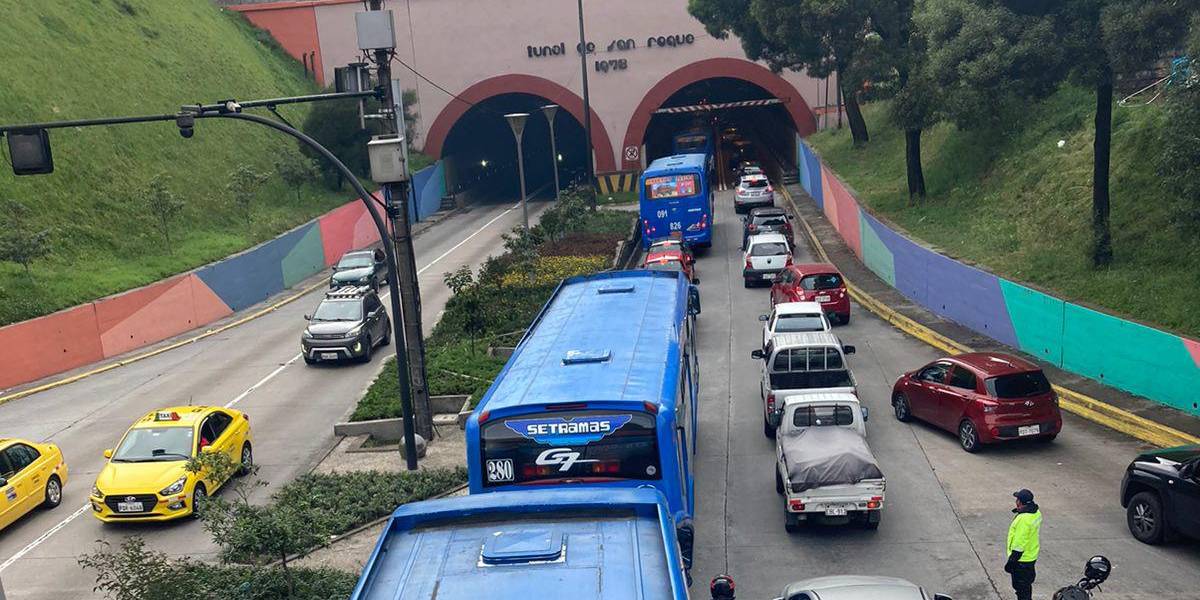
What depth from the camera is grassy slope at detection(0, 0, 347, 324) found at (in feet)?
112

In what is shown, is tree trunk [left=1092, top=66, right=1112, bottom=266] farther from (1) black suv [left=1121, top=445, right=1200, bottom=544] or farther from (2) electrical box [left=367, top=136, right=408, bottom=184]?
(2) electrical box [left=367, top=136, right=408, bottom=184]

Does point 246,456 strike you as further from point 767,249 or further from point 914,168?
point 914,168

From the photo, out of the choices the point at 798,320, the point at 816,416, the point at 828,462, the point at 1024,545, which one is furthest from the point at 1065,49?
the point at 1024,545

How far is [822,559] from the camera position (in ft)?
46.3

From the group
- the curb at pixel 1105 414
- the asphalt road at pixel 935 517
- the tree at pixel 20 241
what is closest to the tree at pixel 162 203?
the tree at pixel 20 241

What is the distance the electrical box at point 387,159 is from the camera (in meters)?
18.0

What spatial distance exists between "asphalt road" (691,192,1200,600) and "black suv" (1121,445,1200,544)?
12.5 inches

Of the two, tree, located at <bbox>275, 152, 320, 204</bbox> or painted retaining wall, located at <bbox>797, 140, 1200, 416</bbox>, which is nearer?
painted retaining wall, located at <bbox>797, 140, 1200, 416</bbox>

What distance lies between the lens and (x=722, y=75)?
2361 inches

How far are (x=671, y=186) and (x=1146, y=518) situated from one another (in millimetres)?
28386

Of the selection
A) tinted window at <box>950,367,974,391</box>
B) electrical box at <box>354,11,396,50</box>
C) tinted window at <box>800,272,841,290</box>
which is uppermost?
electrical box at <box>354,11,396,50</box>

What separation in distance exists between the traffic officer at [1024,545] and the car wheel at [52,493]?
15574 millimetres

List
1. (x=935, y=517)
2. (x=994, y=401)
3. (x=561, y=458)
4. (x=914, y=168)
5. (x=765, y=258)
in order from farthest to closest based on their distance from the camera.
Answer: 1. (x=914, y=168)
2. (x=765, y=258)
3. (x=994, y=401)
4. (x=935, y=517)
5. (x=561, y=458)

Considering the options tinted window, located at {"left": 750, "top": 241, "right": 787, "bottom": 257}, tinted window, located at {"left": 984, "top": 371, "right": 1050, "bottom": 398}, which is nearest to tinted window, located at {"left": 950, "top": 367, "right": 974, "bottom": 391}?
tinted window, located at {"left": 984, "top": 371, "right": 1050, "bottom": 398}
